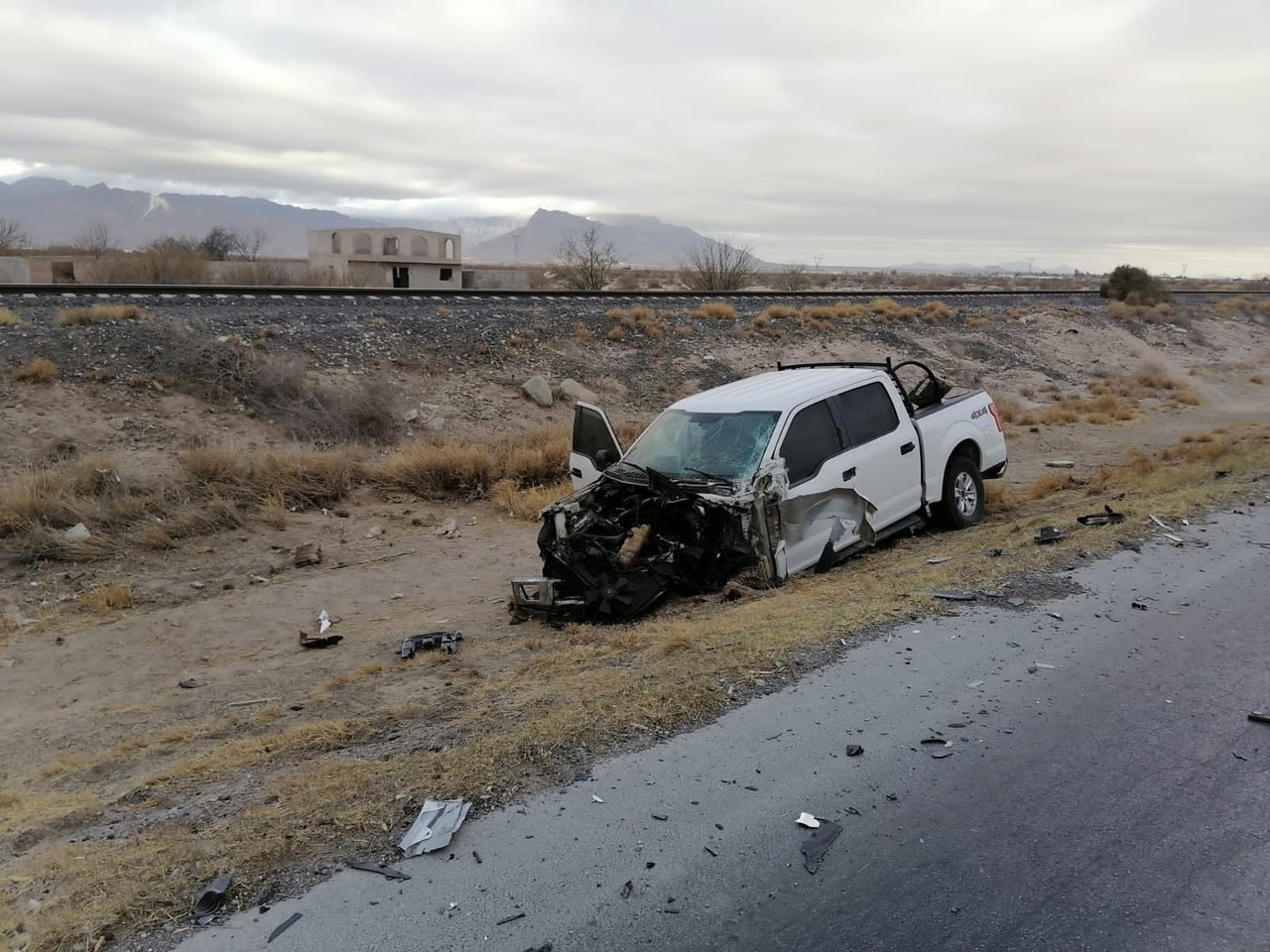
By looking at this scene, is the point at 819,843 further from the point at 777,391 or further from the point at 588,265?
the point at 588,265

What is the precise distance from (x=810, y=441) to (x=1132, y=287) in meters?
45.3

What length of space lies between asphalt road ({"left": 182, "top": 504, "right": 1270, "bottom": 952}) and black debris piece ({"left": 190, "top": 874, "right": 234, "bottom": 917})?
13 cm

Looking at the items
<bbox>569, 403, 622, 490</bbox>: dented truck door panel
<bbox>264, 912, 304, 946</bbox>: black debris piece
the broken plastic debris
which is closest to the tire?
<bbox>569, 403, 622, 490</bbox>: dented truck door panel

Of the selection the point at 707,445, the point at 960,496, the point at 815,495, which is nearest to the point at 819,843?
the point at 815,495

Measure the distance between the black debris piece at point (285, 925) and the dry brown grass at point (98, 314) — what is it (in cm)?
1648

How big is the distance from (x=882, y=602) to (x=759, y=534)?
136 cm

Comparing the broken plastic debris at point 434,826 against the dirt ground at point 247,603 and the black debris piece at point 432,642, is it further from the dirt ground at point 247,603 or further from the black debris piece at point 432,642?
the black debris piece at point 432,642

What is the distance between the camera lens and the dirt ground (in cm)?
577

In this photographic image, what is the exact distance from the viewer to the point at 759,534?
7.77 metres

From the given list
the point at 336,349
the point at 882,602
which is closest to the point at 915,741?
the point at 882,602

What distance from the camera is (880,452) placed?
907cm

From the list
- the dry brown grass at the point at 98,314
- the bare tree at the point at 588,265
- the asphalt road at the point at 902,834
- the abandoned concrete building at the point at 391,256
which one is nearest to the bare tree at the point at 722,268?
the bare tree at the point at 588,265

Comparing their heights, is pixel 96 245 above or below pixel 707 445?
above

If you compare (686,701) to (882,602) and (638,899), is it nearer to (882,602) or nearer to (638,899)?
(638,899)
